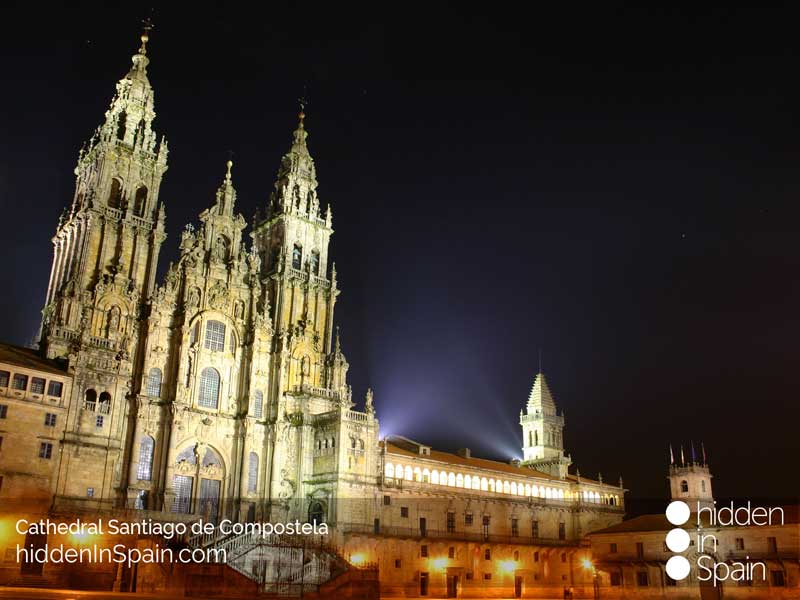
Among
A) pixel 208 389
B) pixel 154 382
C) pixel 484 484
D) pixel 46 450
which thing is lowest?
pixel 46 450

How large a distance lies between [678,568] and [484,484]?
20.5 metres

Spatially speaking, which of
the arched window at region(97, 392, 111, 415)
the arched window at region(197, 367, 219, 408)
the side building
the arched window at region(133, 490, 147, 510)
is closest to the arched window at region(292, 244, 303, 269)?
the arched window at region(197, 367, 219, 408)

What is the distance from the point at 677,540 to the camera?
77875 mm

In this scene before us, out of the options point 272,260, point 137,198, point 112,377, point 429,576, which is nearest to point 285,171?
point 272,260

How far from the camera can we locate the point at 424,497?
237 feet

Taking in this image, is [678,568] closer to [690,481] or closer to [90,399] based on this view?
[690,481]

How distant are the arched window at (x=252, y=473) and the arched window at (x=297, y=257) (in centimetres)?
2071

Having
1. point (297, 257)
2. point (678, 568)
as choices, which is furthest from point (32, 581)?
point (678, 568)

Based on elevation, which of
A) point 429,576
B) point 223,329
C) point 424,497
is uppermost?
point 223,329

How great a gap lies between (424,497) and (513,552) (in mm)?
13022

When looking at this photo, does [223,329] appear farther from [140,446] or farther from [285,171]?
[285,171]

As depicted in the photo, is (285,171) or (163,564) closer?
(163,564)

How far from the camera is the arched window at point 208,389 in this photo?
66.8 m

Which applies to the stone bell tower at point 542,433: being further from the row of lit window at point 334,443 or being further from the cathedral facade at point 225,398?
the row of lit window at point 334,443
